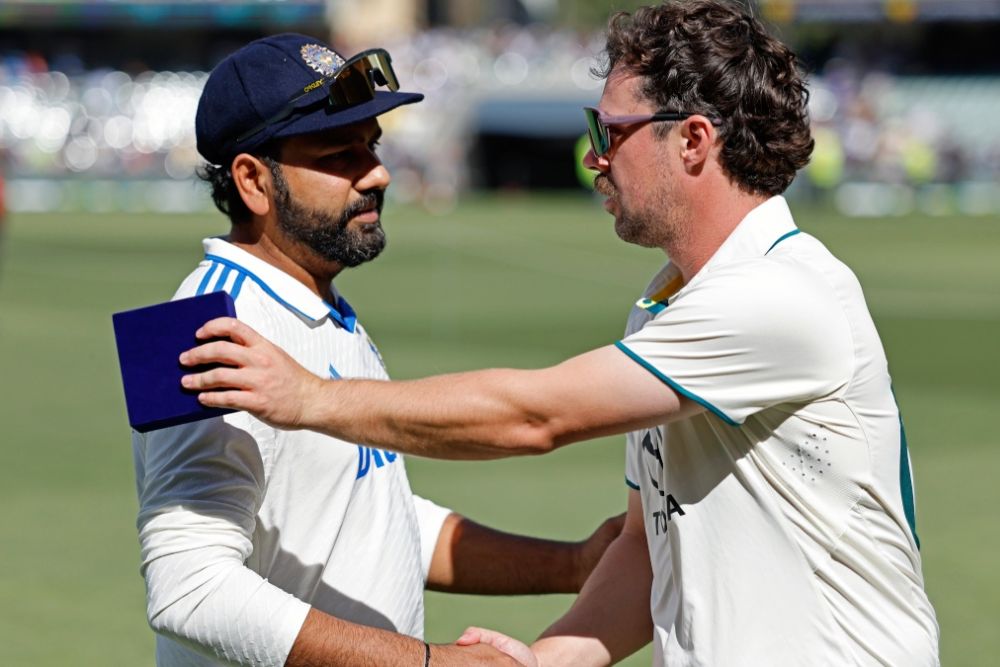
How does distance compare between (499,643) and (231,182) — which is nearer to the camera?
(499,643)

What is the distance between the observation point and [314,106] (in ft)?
12.5

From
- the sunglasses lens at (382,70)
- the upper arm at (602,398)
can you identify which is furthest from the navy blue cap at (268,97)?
the upper arm at (602,398)

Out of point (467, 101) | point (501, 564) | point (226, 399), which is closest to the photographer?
point (226, 399)

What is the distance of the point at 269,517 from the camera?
3.65 meters

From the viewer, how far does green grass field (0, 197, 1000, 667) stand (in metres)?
8.27

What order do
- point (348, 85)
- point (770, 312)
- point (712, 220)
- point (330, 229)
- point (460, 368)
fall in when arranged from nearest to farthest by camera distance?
point (770, 312), point (712, 220), point (348, 85), point (330, 229), point (460, 368)

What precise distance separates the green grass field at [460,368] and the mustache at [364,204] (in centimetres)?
397

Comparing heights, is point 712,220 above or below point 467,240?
above

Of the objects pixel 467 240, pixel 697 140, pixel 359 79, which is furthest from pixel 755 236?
pixel 467 240

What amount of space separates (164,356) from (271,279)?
A: 789mm

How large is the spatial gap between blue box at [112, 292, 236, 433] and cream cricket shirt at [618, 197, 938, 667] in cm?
94

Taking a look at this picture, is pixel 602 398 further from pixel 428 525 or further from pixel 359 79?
pixel 428 525

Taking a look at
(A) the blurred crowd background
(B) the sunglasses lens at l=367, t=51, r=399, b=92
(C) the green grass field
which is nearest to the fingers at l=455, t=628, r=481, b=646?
(B) the sunglasses lens at l=367, t=51, r=399, b=92

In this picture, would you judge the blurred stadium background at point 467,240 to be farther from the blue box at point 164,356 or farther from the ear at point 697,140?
the blue box at point 164,356
